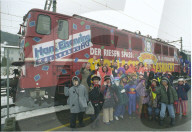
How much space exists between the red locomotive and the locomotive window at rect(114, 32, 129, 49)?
86 millimetres

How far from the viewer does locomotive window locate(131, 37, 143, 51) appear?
8692 mm

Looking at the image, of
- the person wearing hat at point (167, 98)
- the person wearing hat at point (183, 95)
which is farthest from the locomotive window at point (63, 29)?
the person wearing hat at point (183, 95)

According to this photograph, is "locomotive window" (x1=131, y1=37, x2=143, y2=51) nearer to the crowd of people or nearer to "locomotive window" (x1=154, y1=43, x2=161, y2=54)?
"locomotive window" (x1=154, y1=43, x2=161, y2=54)

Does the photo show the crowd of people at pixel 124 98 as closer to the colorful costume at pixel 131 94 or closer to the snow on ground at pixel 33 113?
the colorful costume at pixel 131 94

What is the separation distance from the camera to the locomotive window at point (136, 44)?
8.69 m

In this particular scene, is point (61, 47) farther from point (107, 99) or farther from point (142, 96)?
point (142, 96)

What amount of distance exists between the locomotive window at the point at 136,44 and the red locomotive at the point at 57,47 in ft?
5.30

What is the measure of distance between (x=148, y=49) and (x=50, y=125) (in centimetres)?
868

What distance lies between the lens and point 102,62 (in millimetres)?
6793

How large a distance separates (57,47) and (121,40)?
404 centimetres

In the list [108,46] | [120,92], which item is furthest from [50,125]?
[108,46]

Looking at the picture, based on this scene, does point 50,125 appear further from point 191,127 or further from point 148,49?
point 148,49

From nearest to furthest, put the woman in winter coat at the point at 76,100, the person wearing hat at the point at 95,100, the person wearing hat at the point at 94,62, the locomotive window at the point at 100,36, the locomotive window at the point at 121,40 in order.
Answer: the woman in winter coat at the point at 76,100 → the person wearing hat at the point at 95,100 → the person wearing hat at the point at 94,62 → the locomotive window at the point at 100,36 → the locomotive window at the point at 121,40

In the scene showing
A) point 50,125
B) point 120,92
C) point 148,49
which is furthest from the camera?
point 148,49
